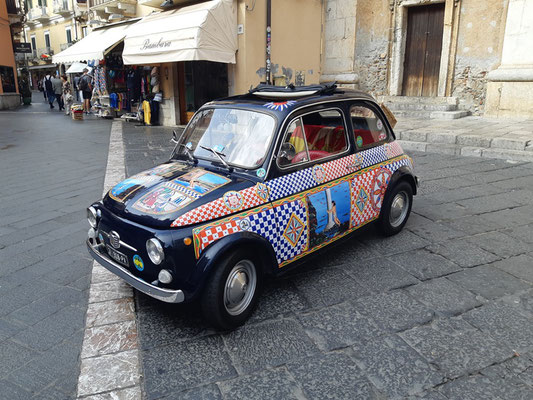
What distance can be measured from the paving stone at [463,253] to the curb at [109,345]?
9.45ft

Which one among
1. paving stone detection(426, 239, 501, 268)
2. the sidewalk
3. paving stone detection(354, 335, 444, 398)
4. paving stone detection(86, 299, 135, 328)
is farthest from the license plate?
the sidewalk

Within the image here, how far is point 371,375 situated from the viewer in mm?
2406

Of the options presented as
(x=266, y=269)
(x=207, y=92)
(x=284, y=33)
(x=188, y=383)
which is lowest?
(x=188, y=383)

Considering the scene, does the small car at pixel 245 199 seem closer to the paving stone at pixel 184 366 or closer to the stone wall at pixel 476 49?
the paving stone at pixel 184 366

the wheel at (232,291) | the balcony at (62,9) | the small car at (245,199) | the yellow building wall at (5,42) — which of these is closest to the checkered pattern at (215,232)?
the small car at (245,199)

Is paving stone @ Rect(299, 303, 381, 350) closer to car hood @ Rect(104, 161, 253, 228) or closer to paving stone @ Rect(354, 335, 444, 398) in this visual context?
paving stone @ Rect(354, 335, 444, 398)

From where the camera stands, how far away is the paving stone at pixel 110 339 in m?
2.66

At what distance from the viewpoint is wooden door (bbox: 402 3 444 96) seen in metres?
13.0

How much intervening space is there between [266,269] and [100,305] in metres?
1.33

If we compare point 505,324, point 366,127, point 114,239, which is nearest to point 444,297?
point 505,324

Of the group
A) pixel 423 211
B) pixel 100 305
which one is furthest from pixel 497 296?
pixel 100 305

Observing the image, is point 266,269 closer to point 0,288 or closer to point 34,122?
point 0,288

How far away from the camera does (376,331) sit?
280 centimetres

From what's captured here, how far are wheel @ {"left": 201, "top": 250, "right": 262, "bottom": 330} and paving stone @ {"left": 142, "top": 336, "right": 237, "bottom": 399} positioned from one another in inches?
7.0
